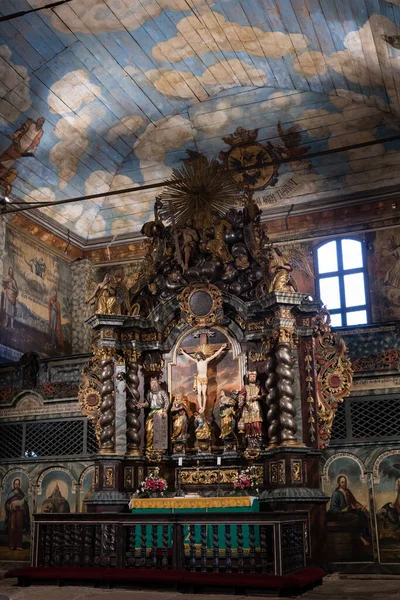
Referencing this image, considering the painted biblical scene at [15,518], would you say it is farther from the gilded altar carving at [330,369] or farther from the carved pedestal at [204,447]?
the gilded altar carving at [330,369]

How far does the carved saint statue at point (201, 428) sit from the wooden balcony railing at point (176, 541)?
2.16 m

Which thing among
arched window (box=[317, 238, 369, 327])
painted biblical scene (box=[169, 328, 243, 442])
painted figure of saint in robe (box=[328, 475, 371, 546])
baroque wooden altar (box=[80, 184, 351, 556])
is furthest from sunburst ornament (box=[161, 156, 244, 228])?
painted figure of saint in robe (box=[328, 475, 371, 546])

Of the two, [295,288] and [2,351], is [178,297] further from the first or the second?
[2,351]

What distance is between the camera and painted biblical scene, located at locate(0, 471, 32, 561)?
16.0 metres

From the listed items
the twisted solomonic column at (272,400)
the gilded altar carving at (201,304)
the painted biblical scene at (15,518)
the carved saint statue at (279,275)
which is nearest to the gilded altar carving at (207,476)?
the twisted solomonic column at (272,400)

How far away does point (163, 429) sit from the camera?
14.0 meters

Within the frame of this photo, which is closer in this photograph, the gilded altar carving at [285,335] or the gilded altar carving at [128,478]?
the gilded altar carving at [285,335]

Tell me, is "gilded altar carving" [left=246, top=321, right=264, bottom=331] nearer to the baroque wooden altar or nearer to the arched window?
the baroque wooden altar

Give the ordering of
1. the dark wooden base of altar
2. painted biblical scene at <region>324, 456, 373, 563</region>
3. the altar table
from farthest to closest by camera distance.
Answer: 1. painted biblical scene at <region>324, 456, 373, 563</region>
2. the altar table
3. the dark wooden base of altar

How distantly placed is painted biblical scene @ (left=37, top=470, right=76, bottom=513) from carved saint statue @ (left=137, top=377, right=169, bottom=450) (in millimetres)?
3006

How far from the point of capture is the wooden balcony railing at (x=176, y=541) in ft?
34.7

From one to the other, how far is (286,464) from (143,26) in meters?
9.14

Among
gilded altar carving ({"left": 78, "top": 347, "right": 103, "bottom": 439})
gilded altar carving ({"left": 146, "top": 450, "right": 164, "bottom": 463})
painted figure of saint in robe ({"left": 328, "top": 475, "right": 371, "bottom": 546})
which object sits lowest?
painted figure of saint in robe ({"left": 328, "top": 475, "right": 371, "bottom": 546})

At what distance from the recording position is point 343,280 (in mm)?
18438
